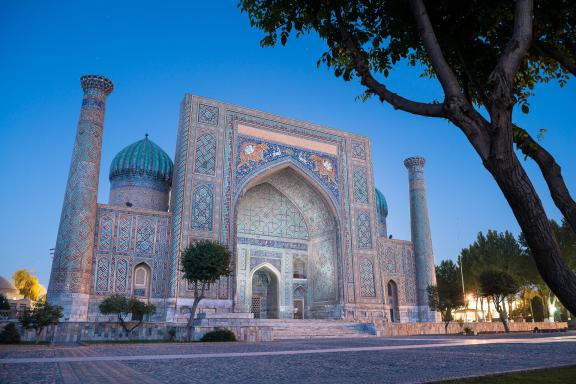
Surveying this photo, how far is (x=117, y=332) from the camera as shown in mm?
11789

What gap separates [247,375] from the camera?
13.4ft

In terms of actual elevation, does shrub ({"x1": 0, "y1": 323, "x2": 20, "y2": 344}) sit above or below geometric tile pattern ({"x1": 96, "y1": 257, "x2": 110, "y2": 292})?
below

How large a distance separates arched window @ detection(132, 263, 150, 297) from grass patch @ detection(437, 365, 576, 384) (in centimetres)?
1260

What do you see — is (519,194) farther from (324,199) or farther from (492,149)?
(324,199)

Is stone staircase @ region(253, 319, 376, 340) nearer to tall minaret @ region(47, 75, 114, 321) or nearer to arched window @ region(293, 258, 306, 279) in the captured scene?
arched window @ region(293, 258, 306, 279)

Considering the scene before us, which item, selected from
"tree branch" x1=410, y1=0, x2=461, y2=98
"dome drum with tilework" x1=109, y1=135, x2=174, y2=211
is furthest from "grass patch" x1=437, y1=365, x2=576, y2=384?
"dome drum with tilework" x1=109, y1=135, x2=174, y2=211

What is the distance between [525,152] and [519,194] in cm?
101

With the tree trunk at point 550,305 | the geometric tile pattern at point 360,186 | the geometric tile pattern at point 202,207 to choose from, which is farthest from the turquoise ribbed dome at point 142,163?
the tree trunk at point 550,305

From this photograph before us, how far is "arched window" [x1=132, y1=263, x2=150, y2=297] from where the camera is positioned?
47.9 ft

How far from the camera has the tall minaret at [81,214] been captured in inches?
519

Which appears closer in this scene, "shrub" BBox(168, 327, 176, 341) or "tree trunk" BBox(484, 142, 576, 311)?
"tree trunk" BBox(484, 142, 576, 311)

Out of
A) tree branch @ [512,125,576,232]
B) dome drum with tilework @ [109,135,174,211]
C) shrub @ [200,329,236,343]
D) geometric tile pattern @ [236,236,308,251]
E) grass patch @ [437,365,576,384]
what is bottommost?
shrub @ [200,329,236,343]

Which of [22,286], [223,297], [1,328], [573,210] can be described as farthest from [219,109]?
[22,286]

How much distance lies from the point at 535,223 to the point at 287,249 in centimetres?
1739
